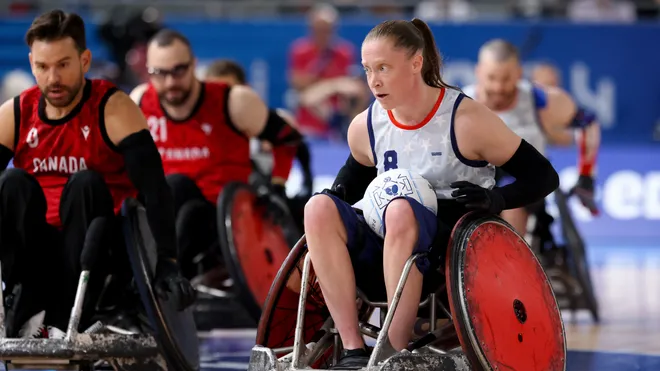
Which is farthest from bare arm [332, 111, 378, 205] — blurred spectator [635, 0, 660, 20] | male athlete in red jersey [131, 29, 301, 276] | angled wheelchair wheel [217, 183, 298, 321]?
blurred spectator [635, 0, 660, 20]

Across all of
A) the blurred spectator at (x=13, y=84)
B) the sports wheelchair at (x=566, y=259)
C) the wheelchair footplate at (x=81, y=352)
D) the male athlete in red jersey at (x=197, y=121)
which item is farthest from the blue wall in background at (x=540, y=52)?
the wheelchair footplate at (x=81, y=352)

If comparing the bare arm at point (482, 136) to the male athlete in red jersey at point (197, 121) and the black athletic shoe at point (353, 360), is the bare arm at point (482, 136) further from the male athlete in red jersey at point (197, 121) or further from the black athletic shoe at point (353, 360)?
the male athlete in red jersey at point (197, 121)

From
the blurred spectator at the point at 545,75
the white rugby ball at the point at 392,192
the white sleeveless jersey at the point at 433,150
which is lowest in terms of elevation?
the white rugby ball at the point at 392,192

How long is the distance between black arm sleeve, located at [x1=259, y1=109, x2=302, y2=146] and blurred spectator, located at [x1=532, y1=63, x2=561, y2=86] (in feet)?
17.5

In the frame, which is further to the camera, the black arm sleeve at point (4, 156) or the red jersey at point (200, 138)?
the red jersey at point (200, 138)

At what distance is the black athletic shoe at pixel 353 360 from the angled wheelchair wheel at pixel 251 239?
2.09m

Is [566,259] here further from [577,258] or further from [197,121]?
[197,121]

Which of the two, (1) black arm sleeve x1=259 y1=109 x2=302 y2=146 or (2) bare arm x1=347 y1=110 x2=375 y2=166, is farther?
(1) black arm sleeve x1=259 y1=109 x2=302 y2=146

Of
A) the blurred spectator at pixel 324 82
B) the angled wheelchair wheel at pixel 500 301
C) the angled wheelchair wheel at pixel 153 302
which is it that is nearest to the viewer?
the angled wheelchair wheel at pixel 500 301

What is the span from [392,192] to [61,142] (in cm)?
149

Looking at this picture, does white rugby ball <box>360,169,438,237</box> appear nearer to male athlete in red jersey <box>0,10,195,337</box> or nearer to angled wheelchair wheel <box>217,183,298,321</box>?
male athlete in red jersey <box>0,10,195,337</box>

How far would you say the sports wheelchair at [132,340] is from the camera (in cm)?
458

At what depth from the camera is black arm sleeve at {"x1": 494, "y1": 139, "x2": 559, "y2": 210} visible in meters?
4.56

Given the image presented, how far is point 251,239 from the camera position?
665cm
